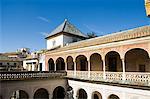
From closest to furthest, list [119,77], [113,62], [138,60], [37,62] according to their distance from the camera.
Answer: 1. [119,77]
2. [138,60]
3. [113,62]
4. [37,62]

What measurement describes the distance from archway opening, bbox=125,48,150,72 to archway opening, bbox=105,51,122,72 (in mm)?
954

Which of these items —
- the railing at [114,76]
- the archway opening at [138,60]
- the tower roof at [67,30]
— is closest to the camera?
the railing at [114,76]

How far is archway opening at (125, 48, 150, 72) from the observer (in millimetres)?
15364

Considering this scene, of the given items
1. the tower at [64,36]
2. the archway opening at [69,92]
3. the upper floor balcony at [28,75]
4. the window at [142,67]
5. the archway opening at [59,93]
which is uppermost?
the tower at [64,36]

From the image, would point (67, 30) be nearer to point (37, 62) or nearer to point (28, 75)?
point (37, 62)

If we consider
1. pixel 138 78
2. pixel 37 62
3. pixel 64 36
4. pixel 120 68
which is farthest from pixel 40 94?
pixel 138 78

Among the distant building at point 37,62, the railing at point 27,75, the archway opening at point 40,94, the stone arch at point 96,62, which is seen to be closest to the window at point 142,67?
the stone arch at point 96,62

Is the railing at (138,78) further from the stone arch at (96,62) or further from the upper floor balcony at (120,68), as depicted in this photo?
the stone arch at (96,62)

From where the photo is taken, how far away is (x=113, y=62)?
59.4 ft

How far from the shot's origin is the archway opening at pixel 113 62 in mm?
17516

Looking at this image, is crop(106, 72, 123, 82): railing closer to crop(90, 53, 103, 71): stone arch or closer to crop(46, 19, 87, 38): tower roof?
crop(90, 53, 103, 71): stone arch

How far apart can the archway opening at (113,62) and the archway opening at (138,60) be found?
954 millimetres

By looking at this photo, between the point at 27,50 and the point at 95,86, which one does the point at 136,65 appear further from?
the point at 27,50

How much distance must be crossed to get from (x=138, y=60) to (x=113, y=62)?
280 centimetres
